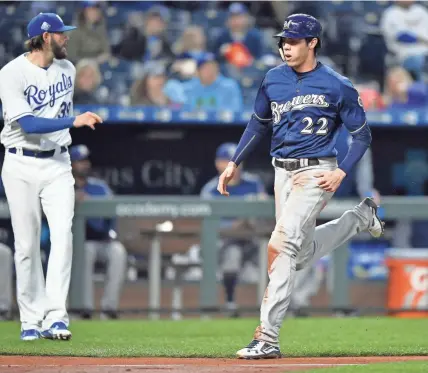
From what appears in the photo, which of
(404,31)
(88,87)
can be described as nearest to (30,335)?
(88,87)

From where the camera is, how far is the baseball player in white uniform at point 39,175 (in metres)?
6.40

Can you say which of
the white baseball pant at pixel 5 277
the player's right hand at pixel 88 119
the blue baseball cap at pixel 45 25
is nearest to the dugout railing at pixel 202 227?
the white baseball pant at pixel 5 277

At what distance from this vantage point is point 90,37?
1227 cm

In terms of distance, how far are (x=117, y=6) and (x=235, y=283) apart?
4.85m

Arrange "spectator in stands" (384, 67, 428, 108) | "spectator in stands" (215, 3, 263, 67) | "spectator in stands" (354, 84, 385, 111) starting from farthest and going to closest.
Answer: "spectator in stands" (215, 3, 263, 67), "spectator in stands" (384, 67, 428, 108), "spectator in stands" (354, 84, 385, 111)

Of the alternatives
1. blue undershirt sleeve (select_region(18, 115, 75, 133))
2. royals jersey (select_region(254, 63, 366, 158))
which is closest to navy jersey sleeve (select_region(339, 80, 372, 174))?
royals jersey (select_region(254, 63, 366, 158))

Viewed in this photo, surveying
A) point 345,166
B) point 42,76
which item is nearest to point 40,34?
point 42,76

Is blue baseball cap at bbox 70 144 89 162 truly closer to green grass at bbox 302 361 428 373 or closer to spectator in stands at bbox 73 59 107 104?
spectator in stands at bbox 73 59 107 104

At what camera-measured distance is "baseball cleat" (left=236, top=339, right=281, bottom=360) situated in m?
5.29

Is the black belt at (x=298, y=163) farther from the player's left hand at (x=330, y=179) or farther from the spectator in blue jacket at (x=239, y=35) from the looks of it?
the spectator in blue jacket at (x=239, y=35)

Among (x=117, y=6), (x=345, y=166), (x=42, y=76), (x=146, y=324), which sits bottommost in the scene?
(x=146, y=324)

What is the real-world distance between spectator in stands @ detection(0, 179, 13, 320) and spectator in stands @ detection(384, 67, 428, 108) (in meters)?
4.81

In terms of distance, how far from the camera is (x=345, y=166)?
5426 millimetres

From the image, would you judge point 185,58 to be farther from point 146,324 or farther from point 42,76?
point 42,76
